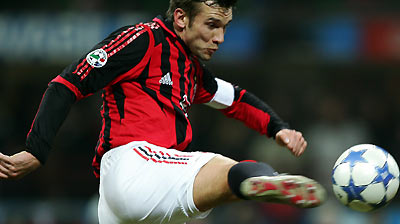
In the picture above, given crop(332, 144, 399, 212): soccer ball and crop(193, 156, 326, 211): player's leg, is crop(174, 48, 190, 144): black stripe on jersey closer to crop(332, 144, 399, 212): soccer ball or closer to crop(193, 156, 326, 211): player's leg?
crop(193, 156, 326, 211): player's leg

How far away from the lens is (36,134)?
3.63 metres

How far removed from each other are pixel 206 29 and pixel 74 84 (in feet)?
2.81

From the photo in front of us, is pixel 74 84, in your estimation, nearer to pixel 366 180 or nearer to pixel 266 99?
pixel 366 180

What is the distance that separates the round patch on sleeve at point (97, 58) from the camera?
3.85m

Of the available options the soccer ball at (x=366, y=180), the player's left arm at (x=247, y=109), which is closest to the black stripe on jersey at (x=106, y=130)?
the player's left arm at (x=247, y=109)

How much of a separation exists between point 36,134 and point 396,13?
24.9ft

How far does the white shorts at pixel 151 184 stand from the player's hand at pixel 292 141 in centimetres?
72

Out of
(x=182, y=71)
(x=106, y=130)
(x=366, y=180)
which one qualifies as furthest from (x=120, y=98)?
(x=366, y=180)

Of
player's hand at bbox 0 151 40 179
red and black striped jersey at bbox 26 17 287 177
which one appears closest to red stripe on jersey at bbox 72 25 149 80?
red and black striped jersey at bbox 26 17 287 177

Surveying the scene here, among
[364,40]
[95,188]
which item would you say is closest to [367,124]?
[364,40]

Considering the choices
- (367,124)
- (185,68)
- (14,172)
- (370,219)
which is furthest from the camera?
(367,124)

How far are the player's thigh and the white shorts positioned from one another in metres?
0.04

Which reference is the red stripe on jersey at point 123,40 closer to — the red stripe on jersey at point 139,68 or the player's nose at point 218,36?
the red stripe on jersey at point 139,68

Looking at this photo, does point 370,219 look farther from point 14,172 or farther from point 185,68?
point 14,172
